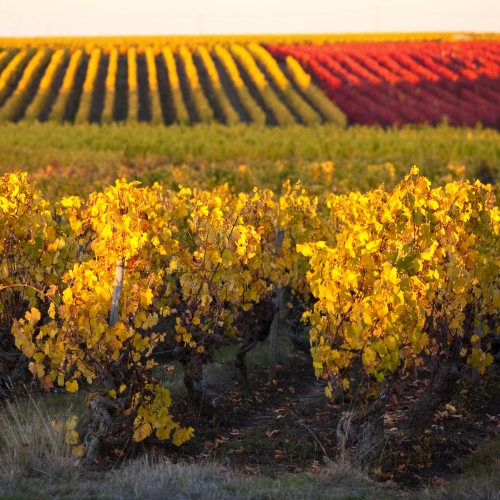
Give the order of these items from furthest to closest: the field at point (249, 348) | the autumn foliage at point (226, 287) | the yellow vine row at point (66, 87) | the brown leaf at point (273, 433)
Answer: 1. the yellow vine row at point (66, 87)
2. the brown leaf at point (273, 433)
3. the autumn foliage at point (226, 287)
4. the field at point (249, 348)

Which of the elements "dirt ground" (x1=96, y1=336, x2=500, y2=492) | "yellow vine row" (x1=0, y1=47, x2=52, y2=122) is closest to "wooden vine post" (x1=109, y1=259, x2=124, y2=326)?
"dirt ground" (x1=96, y1=336, x2=500, y2=492)

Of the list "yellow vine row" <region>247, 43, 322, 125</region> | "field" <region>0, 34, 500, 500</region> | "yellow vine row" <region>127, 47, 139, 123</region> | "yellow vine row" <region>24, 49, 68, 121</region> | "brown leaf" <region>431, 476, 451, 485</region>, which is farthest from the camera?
"yellow vine row" <region>127, 47, 139, 123</region>

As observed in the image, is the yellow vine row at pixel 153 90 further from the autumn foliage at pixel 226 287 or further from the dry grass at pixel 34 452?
the dry grass at pixel 34 452

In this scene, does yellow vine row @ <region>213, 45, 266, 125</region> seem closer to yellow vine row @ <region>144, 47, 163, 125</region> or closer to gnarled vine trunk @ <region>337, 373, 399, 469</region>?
yellow vine row @ <region>144, 47, 163, 125</region>

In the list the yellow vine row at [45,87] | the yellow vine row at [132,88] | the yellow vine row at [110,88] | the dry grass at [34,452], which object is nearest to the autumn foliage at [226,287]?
the dry grass at [34,452]

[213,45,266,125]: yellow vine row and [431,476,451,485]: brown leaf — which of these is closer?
[431,476,451,485]: brown leaf

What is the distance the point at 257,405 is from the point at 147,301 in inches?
110

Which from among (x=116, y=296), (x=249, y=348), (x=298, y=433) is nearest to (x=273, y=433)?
(x=298, y=433)

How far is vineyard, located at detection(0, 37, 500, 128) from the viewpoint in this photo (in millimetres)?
47250

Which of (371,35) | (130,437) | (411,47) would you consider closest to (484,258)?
(130,437)

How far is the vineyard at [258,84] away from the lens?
47250mm

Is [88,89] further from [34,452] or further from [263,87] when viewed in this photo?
[34,452]

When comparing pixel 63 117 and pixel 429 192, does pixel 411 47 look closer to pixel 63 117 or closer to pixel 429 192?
pixel 63 117

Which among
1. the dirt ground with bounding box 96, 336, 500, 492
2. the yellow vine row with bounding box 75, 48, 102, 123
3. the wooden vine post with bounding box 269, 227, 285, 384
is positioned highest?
the yellow vine row with bounding box 75, 48, 102, 123
